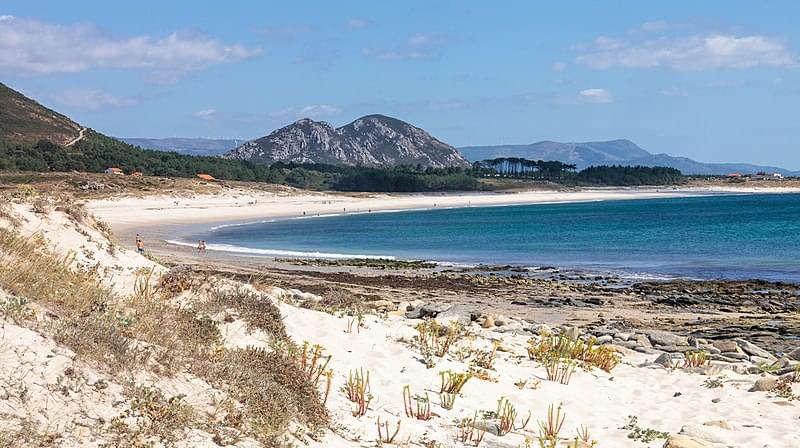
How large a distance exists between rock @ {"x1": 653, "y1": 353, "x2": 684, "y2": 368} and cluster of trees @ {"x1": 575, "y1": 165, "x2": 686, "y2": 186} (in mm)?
160375

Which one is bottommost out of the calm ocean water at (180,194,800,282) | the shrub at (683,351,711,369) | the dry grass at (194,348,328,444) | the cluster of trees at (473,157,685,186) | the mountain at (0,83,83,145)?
the calm ocean water at (180,194,800,282)

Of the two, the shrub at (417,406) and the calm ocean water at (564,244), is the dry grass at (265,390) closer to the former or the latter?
the shrub at (417,406)

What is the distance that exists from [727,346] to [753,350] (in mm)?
430

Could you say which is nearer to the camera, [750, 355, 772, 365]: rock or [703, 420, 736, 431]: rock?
[703, 420, 736, 431]: rock

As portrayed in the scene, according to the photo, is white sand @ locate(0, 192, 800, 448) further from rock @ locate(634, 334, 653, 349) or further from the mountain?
the mountain

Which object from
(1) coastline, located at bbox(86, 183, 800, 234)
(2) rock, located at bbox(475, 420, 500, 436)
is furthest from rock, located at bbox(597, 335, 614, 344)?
(1) coastline, located at bbox(86, 183, 800, 234)

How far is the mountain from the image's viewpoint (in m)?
102

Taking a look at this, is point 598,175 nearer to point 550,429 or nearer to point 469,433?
point 550,429

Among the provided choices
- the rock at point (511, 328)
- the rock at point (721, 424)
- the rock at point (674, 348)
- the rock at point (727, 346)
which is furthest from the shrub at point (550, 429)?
the rock at point (727, 346)

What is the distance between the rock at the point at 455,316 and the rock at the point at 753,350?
4.96m

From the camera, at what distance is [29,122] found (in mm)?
109000

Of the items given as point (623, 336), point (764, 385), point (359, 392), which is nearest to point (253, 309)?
point (359, 392)

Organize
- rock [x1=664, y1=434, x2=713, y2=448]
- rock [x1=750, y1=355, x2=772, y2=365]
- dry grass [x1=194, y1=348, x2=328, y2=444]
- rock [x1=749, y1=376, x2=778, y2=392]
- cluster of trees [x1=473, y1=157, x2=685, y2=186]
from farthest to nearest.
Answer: cluster of trees [x1=473, y1=157, x2=685, y2=186], rock [x1=750, y1=355, x2=772, y2=365], rock [x1=749, y1=376, x2=778, y2=392], rock [x1=664, y1=434, x2=713, y2=448], dry grass [x1=194, y1=348, x2=328, y2=444]

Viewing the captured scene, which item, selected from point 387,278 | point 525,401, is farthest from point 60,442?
point 387,278
